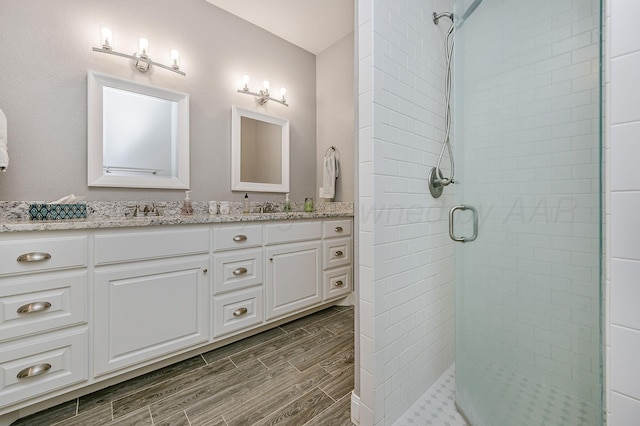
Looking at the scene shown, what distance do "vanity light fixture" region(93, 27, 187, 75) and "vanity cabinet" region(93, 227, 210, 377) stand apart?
Answer: 1.32 m

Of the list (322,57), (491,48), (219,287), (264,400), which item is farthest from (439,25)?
(264,400)

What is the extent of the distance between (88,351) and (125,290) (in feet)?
0.98

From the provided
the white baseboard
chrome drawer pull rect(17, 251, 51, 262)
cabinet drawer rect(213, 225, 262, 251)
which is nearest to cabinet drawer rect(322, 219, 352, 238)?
cabinet drawer rect(213, 225, 262, 251)

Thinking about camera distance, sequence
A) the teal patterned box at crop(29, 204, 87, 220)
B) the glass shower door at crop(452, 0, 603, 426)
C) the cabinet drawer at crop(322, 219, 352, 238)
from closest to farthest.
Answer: the glass shower door at crop(452, 0, 603, 426) → the teal patterned box at crop(29, 204, 87, 220) → the cabinet drawer at crop(322, 219, 352, 238)

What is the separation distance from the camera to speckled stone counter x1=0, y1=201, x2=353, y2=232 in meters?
1.19

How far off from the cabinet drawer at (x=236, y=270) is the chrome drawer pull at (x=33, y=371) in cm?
77

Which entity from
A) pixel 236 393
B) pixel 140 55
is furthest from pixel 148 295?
pixel 140 55

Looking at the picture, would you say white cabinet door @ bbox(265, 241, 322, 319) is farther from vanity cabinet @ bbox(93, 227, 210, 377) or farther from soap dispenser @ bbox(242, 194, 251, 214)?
soap dispenser @ bbox(242, 194, 251, 214)

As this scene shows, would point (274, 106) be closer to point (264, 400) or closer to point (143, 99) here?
point (143, 99)

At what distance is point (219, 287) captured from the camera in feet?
5.61

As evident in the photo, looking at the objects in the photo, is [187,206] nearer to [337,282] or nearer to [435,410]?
[337,282]

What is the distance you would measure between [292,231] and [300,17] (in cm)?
198

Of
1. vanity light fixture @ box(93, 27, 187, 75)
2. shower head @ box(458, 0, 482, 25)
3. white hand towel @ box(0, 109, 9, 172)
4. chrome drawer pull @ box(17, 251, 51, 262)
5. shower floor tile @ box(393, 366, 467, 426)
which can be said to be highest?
vanity light fixture @ box(93, 27, 187, 75)

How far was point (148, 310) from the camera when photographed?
1.45 m
